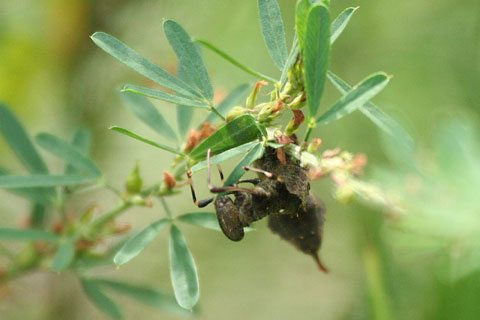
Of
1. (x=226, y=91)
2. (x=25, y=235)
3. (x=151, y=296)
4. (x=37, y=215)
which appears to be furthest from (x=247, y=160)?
(x=226, y=91)

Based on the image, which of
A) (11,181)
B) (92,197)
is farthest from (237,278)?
(11,181)

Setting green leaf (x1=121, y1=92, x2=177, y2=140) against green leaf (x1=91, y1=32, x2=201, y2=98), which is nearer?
green leaf (x1=91, y1=32, x2=201, y2=98)

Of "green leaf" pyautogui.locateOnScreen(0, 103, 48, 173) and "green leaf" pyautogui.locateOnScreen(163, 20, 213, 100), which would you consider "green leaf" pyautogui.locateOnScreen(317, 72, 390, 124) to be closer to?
"green leaf" pyautogui.locateOnScreen(163, 20, 213, 100)

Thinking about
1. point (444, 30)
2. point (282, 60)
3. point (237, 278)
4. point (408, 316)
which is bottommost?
point (237, 278)

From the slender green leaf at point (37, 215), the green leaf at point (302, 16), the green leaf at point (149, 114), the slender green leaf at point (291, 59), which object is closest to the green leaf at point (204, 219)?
the green leaf at point (149, 114)

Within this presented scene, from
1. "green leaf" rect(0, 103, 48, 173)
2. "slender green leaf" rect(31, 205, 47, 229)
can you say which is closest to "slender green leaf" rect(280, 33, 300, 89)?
"green leaf" rect(0, 103, 48, 173)

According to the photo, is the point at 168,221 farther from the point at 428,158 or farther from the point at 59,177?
the point at 428,158
